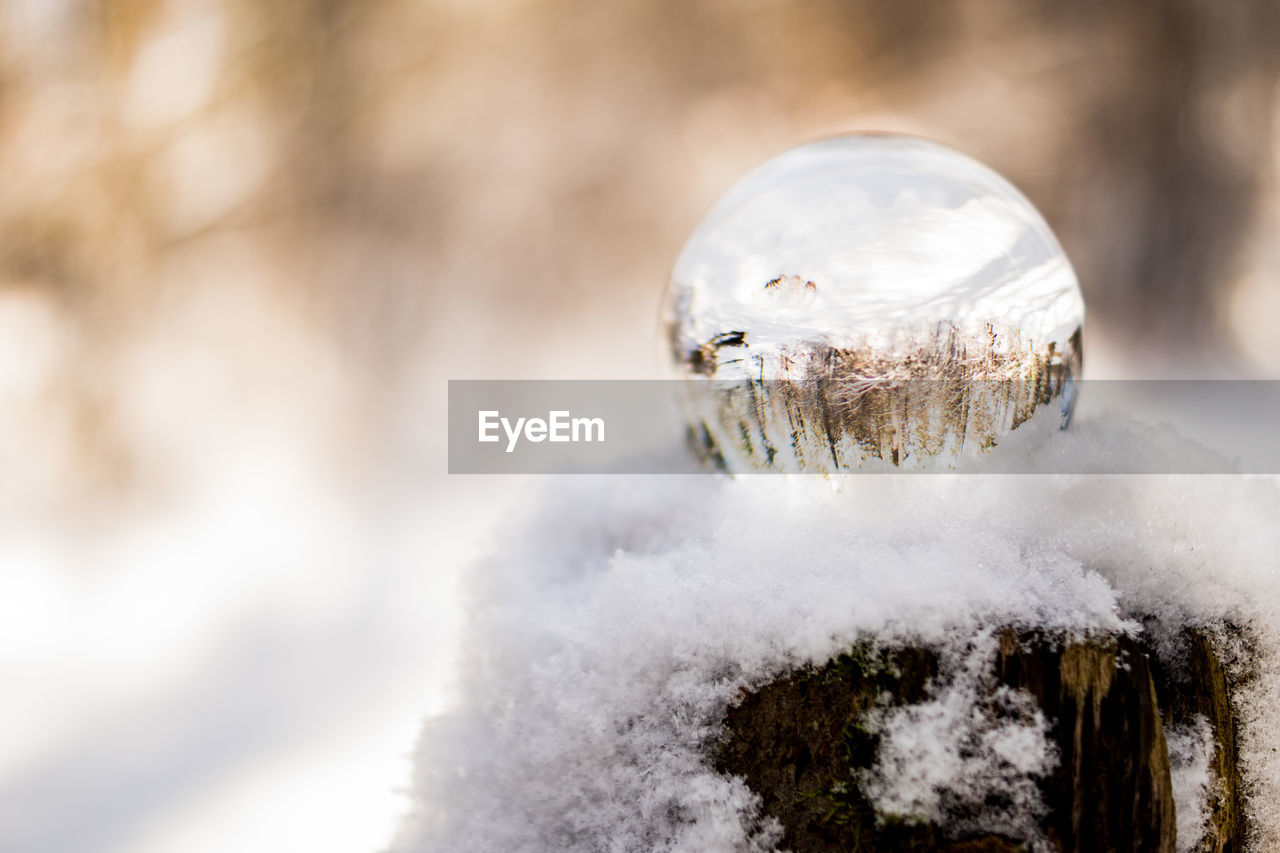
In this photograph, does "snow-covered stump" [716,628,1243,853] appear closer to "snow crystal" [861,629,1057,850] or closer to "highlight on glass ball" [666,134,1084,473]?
"snow crystal" [861,629,1057,850]

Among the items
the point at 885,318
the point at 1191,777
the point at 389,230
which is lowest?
the point at 1191,777

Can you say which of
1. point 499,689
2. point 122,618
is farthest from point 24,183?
point 499,689

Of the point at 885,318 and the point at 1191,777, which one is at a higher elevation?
the point at 885,318

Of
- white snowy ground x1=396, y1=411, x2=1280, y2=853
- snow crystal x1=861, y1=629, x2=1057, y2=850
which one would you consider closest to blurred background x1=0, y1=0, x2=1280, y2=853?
white snowy ground x1=396, y1=411, x2=1280, y2=853

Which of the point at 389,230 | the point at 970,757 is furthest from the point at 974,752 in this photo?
the point at 389,230

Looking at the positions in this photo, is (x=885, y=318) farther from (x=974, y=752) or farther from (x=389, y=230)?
(x=389, y=230)

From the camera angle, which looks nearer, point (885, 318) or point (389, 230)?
point (885, 318)

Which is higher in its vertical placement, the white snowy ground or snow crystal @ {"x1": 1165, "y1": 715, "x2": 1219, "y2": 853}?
the white snowy ground
